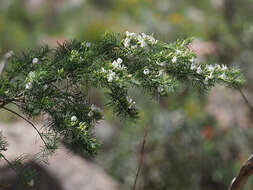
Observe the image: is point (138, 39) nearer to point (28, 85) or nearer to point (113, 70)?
point (113, 70)

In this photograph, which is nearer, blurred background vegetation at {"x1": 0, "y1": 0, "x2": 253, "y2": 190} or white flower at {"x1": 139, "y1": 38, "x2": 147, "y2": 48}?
white flower at {"x1": 139, "y1": 38, "x2": 147, "y2": 48}

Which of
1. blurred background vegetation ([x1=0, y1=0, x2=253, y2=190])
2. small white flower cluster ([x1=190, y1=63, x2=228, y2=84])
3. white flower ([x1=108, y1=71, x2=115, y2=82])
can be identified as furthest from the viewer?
blurred background vegetation ([x1=0, y1=0, x2=253, y2=190])

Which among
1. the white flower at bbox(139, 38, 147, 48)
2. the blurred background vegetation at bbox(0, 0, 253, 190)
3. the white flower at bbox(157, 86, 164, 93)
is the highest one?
the blurred background vegetation at bbox(0, 0, 253, 190)

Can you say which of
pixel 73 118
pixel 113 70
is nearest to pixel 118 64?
pixel 113 70

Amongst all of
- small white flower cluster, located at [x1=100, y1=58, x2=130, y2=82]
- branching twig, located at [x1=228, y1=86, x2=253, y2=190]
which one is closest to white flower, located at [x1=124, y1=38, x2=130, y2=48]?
small white flower cluster, located at [x1=100, y1=58, x2=130, y2=82]

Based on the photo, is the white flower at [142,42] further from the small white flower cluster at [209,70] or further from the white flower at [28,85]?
the white flower at [28,85]

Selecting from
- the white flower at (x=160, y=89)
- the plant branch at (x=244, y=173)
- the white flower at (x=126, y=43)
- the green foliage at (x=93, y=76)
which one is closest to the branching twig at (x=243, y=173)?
the plant branch at (x=244, y=173)

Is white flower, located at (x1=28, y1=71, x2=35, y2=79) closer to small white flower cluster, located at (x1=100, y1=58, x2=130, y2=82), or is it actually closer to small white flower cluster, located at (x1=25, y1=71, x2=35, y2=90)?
small white flower cluster, located at (x1=25, y1=71, x2=35, y2=90)

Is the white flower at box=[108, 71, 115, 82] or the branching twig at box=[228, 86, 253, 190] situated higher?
the white flower at box=[108, 71, 115, 82]
